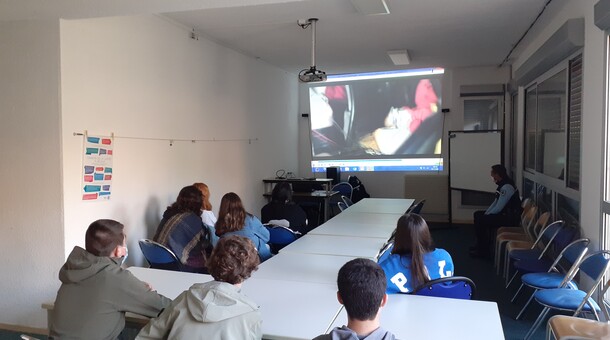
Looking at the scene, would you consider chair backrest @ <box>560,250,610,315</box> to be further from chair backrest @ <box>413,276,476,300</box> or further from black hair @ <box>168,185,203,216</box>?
black hair @ <box>168,185,203,216</box>

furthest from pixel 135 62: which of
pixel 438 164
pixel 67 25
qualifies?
pixel 438 164

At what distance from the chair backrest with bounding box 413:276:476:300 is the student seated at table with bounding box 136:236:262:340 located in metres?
0.96

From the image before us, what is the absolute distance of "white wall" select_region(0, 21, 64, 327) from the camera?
3.27 m

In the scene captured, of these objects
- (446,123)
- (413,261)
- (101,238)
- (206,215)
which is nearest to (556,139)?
(413,261)

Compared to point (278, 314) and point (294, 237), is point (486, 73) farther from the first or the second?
point (278, 314)

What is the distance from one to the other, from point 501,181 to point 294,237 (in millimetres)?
2926

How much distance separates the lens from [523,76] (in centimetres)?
567

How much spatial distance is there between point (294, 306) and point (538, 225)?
10.6ft

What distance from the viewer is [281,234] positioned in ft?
13.9

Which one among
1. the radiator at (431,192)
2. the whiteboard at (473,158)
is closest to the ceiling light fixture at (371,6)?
the whiteboard at (473,158)

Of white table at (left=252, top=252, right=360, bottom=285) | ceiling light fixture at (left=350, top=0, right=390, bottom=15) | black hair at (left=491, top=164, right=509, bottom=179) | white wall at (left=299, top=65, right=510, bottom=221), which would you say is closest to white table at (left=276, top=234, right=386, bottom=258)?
white table at (left=252, top=252, right=360, bottom=285)

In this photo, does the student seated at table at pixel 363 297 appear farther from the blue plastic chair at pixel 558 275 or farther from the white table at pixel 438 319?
the blue plastic chair at pixel 558 275

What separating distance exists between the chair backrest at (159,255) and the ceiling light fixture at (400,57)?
175 inches

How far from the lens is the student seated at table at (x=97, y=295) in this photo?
73.4 inches
